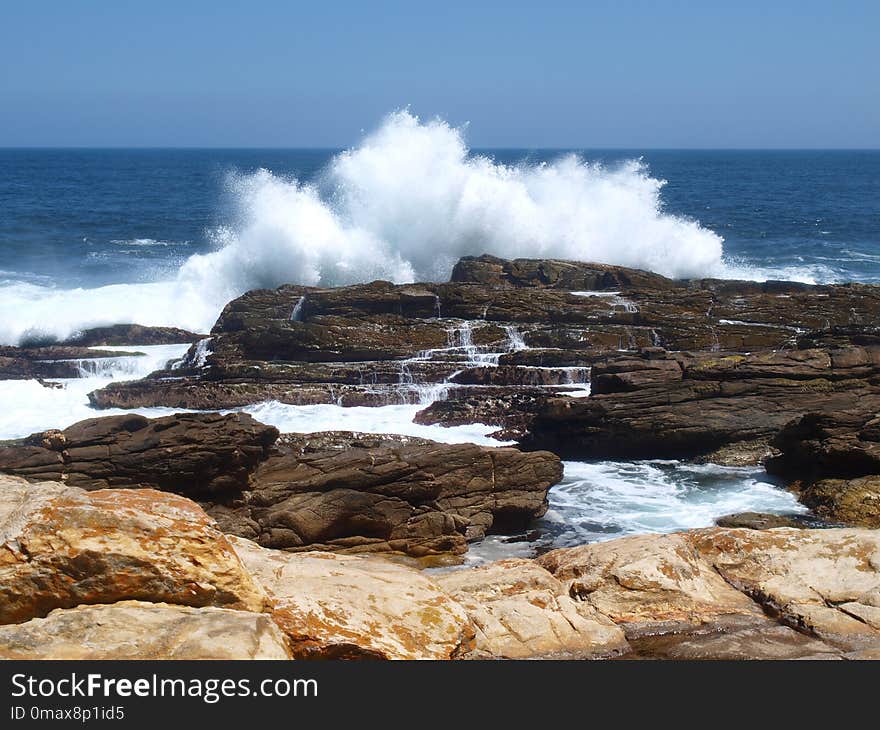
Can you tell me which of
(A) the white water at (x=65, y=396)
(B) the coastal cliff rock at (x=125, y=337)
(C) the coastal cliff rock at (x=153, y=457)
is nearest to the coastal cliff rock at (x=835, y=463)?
(C) the coastal cliff rock at (x=153, y=457)

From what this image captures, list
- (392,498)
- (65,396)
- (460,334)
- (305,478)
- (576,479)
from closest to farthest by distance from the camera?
(392,498) → (305,478) → (576,479) → (65,396) → (460,334)

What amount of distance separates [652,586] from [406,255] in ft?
95.9

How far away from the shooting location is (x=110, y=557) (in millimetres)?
5914

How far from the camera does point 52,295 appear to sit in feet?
105

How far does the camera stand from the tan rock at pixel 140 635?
5344 mm

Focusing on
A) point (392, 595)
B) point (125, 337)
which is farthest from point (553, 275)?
point (392, 595)

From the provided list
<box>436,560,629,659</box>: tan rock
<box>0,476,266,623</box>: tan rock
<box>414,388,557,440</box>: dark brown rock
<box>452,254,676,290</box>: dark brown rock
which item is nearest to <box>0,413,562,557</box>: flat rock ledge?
<box>414,388,557,440</box>: dark brown rock

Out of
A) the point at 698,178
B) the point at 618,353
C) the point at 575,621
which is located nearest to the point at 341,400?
the point at 618,353

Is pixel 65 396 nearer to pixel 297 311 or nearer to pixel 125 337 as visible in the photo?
pixel 125 337

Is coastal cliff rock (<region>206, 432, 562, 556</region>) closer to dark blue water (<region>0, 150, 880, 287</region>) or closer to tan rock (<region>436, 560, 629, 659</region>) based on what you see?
tan rock (<region>436, 560, 629, 659</region>)

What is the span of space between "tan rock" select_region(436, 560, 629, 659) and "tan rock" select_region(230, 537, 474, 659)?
311mm

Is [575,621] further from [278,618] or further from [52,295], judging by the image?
[52,295]

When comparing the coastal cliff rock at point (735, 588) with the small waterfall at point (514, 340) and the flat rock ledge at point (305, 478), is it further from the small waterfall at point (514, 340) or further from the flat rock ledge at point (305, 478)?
the small waterfall at point (514, 340)

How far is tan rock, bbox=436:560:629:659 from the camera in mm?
7207
